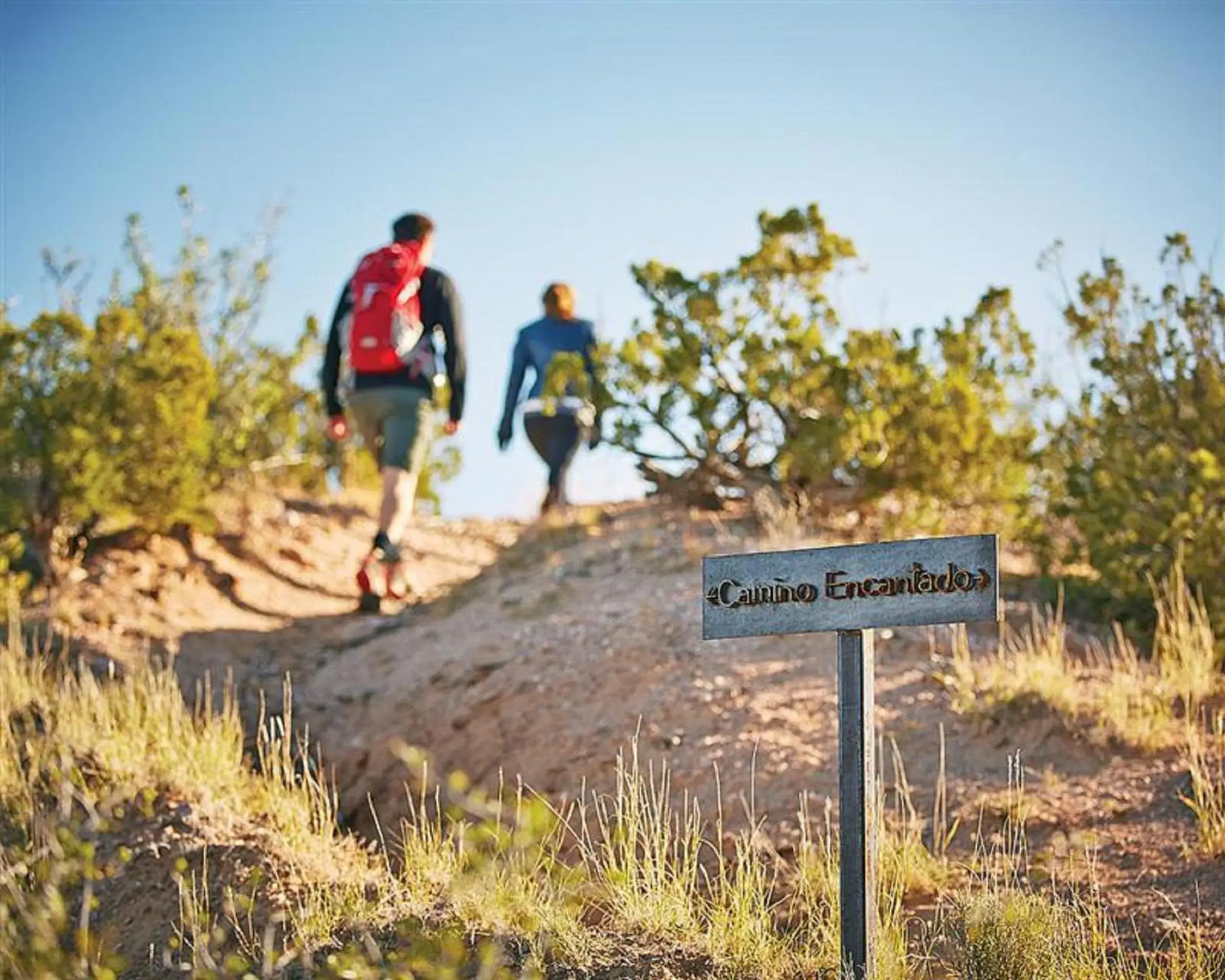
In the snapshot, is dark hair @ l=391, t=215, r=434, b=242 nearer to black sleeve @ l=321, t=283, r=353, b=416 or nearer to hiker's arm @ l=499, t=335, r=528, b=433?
black sleeve @ l=321, t=283, r=353, b=416

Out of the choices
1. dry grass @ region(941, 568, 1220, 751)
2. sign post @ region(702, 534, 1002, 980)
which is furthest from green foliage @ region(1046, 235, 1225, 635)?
sign post @ region(702, 534, 1002, 980)

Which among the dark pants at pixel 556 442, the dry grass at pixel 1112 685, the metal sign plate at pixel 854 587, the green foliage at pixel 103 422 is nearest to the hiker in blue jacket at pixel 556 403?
the dark pants at pixel 556 442

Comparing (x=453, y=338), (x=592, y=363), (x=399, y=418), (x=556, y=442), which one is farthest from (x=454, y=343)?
(x=556, y=442)

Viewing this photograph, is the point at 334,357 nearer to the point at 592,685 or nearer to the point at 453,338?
the point at 453,338

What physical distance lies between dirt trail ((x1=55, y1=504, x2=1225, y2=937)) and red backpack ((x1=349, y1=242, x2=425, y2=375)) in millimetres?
1632

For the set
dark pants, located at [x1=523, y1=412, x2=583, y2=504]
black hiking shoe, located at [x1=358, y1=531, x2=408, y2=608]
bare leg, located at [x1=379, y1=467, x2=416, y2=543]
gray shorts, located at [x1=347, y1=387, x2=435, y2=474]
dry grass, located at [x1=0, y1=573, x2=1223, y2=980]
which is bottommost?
dry grass, located at [x1=0, y1=573, x2=1223, y2=980]

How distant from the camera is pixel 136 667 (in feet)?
23.5

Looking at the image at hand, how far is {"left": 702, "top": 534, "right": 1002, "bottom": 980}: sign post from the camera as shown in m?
3.79

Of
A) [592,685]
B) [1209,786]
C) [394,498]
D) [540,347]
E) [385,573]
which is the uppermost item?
[540,347]

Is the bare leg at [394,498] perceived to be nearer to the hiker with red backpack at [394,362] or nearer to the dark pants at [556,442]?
the hiker with red backpack at [394,362]

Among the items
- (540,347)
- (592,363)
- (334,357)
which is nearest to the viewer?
(334,357)

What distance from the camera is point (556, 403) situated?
36.3 feet

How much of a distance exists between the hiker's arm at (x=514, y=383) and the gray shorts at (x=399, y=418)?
7.97 ft

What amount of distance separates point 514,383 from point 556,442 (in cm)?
69
